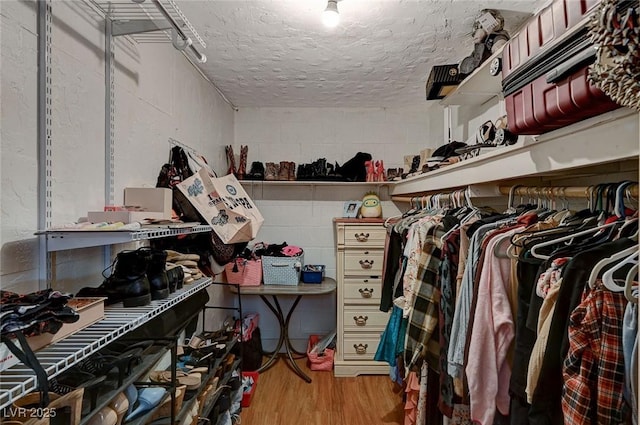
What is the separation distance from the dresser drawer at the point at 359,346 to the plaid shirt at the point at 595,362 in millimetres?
2258

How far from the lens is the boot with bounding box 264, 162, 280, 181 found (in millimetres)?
3130

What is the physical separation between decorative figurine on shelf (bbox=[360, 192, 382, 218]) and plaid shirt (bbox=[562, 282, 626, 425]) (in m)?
2.43

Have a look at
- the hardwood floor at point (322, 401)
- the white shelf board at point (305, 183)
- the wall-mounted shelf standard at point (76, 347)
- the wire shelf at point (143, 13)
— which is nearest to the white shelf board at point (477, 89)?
Answer: the white shelf board at point (305, 183)

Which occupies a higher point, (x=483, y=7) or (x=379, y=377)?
(x=483, y=7)

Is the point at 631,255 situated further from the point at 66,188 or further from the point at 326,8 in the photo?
the point at 66,188

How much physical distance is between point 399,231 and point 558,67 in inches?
57.3

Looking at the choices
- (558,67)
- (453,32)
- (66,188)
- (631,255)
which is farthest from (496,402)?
(453,32)

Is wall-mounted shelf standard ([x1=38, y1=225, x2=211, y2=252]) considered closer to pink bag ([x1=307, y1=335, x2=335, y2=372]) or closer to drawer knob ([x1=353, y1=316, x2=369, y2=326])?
drawer knob ([x1=353, y1=316, x2=369, y2=326])

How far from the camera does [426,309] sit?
1495 mm

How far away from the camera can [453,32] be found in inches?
75.6

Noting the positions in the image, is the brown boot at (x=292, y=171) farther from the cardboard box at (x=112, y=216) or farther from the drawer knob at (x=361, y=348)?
the cardboard box at (x=112, y=216)

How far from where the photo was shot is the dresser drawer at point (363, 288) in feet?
9.50

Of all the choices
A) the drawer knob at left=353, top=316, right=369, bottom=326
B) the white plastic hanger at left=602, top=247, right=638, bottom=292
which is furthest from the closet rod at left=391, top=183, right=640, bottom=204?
the drawer knob at left=353, top=316, right=369, bottom=326

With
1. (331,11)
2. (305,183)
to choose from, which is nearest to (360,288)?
(305,183)
